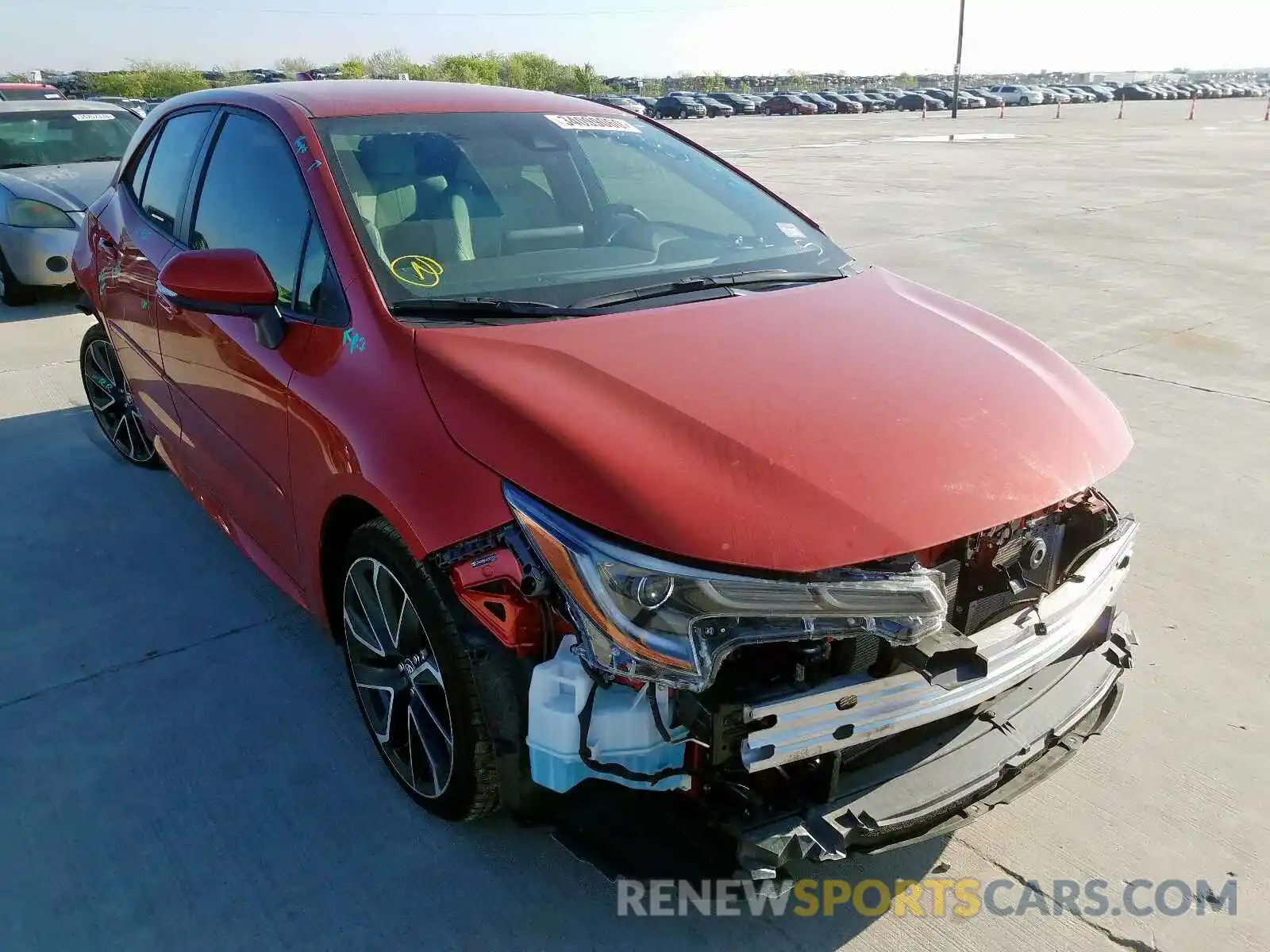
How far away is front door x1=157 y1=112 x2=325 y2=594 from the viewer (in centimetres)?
277

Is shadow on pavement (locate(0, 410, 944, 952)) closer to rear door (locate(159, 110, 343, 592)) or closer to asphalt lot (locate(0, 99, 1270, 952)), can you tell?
asphalt lot (locate(0, 99, 1270, 952))

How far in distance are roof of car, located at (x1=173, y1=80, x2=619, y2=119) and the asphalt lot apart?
5.68 ft

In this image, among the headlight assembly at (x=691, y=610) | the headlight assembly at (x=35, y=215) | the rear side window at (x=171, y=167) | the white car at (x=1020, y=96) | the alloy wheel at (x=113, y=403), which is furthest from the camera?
the white car at (x=1020, y=96)

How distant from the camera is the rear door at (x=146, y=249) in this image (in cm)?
368

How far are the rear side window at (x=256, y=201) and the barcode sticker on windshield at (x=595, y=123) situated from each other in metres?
0.95

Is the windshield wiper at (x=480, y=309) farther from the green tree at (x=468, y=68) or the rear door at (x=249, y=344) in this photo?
the green tree at (x=468, y=68)

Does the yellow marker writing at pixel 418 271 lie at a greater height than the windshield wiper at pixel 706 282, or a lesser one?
greater

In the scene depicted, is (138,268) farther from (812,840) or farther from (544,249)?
(812,840)

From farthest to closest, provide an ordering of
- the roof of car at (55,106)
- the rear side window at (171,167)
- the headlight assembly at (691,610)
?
the roof of car at (55,106) < the rear side window at (171,167) < the headlight assembly at (691,610)

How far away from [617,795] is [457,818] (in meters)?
0.62

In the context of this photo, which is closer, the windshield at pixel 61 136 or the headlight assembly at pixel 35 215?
the headlight assembly at pixel 35 215

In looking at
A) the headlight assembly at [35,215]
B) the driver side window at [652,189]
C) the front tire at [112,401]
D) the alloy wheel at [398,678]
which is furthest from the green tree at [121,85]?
the alloy wheel at [398,678]

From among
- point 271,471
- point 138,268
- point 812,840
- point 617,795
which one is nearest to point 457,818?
point 617,795

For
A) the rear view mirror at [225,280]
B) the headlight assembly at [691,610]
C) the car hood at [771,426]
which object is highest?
the rear view mirror at [225,280]
